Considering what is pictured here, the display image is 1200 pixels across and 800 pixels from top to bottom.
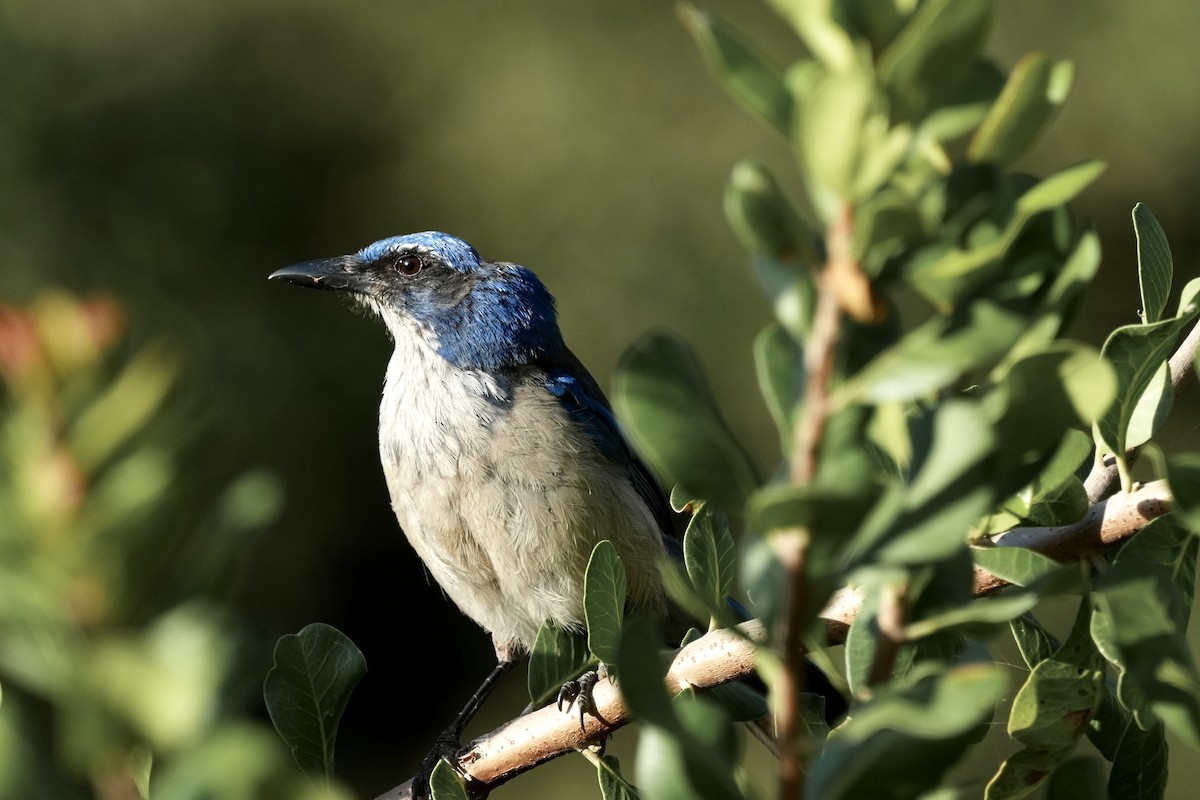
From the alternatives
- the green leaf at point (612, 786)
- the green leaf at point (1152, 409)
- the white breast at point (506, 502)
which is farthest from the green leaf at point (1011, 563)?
the white breast at point (506, 502)

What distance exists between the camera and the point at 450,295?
481 cm

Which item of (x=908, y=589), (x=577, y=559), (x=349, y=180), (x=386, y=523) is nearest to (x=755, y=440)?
(x=386, y=523)

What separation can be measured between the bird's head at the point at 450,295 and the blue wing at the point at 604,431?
0.15 m

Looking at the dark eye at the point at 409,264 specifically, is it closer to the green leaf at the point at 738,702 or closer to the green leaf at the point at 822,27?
the green leaf at the point at 738,702

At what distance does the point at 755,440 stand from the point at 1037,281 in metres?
8.20

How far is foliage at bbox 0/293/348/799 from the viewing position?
2.39ft

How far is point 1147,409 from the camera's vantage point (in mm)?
1554

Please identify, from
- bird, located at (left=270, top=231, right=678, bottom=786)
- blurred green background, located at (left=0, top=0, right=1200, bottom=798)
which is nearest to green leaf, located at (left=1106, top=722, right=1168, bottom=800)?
bird, located at (left=270, top=231, right=678, bottom=786)

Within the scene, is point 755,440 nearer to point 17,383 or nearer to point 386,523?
point 386,523

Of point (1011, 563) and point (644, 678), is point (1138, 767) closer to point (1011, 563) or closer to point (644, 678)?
point (1011, 563)

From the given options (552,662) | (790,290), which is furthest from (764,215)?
(552,662)

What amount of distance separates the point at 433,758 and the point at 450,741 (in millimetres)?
346

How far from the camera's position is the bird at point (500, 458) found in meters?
4.02

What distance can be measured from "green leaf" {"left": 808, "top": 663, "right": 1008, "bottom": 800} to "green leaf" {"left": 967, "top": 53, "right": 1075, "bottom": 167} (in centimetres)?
33
